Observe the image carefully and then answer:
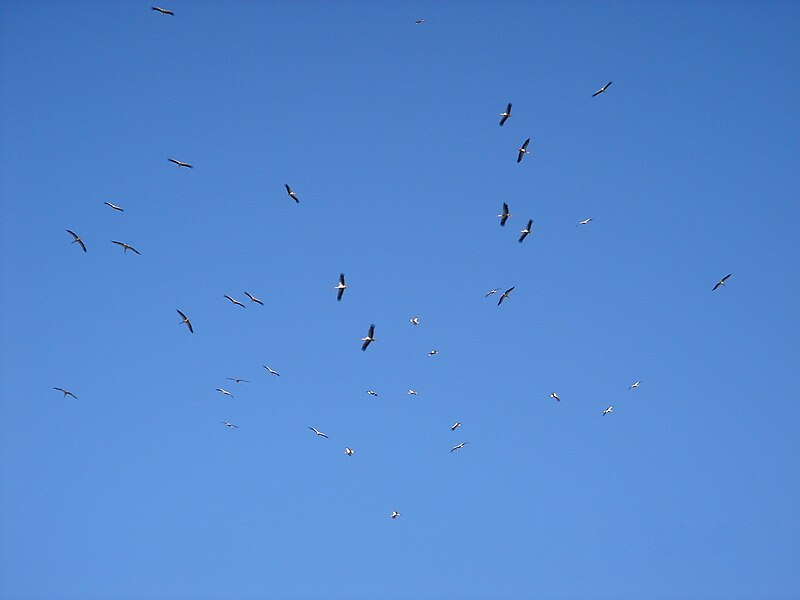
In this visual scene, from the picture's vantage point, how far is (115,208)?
344 ft

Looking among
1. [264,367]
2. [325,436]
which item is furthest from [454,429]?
[264,367]

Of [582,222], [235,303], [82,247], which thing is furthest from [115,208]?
[582,222]

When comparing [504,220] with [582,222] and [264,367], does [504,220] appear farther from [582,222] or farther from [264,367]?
[264,367]

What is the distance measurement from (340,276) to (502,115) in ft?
74.2

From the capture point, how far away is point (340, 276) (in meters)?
104

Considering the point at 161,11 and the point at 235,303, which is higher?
the point at 161,11

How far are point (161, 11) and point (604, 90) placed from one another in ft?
143

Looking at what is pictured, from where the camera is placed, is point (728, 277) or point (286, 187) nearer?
point (286, 187)

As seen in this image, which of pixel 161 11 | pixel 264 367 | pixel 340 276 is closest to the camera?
pixel 161 11

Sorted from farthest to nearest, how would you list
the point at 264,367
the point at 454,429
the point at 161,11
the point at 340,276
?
the point at 454,429 → the point at 264,367 → the point at 340,276 → the point at 161,11

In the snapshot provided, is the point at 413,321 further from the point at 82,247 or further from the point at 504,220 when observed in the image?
the point at 82,247

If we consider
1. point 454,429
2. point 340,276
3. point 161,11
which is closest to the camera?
point 161,11

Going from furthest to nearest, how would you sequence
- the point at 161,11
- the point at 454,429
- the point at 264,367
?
the point at 454,429, the point at 264,367, the point at 161,11

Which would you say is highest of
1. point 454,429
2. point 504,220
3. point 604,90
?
point 604,90
